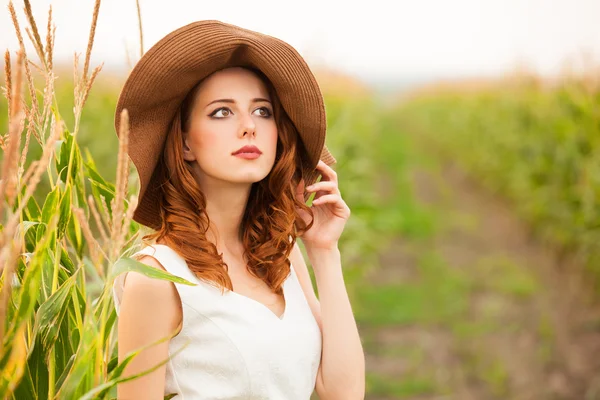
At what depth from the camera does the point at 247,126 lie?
62.9 inches

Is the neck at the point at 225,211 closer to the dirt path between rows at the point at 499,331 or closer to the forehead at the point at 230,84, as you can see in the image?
the forehead at the point at 230,84

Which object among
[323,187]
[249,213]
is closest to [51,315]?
[249,213]

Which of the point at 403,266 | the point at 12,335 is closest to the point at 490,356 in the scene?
the point at 403,266

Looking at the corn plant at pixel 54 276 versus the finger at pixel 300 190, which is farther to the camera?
the finger at pixel 300 190

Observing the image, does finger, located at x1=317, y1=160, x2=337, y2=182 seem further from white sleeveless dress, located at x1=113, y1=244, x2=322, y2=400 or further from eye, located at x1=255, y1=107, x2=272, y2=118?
white sleeveless dress, located at x1=113, y1=244, x2=322, y2=400

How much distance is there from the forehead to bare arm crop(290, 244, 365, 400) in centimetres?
49

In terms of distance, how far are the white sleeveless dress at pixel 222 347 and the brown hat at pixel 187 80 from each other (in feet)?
0.71

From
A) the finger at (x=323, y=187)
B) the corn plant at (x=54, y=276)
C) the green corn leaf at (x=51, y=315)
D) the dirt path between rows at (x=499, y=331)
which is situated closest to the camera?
the corn plant at (x=54, y=276)

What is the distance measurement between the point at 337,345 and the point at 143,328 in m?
0.55

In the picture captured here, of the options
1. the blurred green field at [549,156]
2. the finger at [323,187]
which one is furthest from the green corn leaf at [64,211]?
the blurred green field at [549,156]

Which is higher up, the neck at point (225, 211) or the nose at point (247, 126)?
the nose at point (247, 126)

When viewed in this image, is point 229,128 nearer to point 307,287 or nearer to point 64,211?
point 64,211

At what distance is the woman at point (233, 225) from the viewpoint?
4.95ft

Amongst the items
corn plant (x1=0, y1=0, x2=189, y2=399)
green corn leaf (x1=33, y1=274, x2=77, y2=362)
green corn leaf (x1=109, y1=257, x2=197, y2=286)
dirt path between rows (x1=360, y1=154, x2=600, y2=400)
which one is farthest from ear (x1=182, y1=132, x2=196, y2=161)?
dirt path between rows (x1=360, y1=154, x2=600, y2=400)
